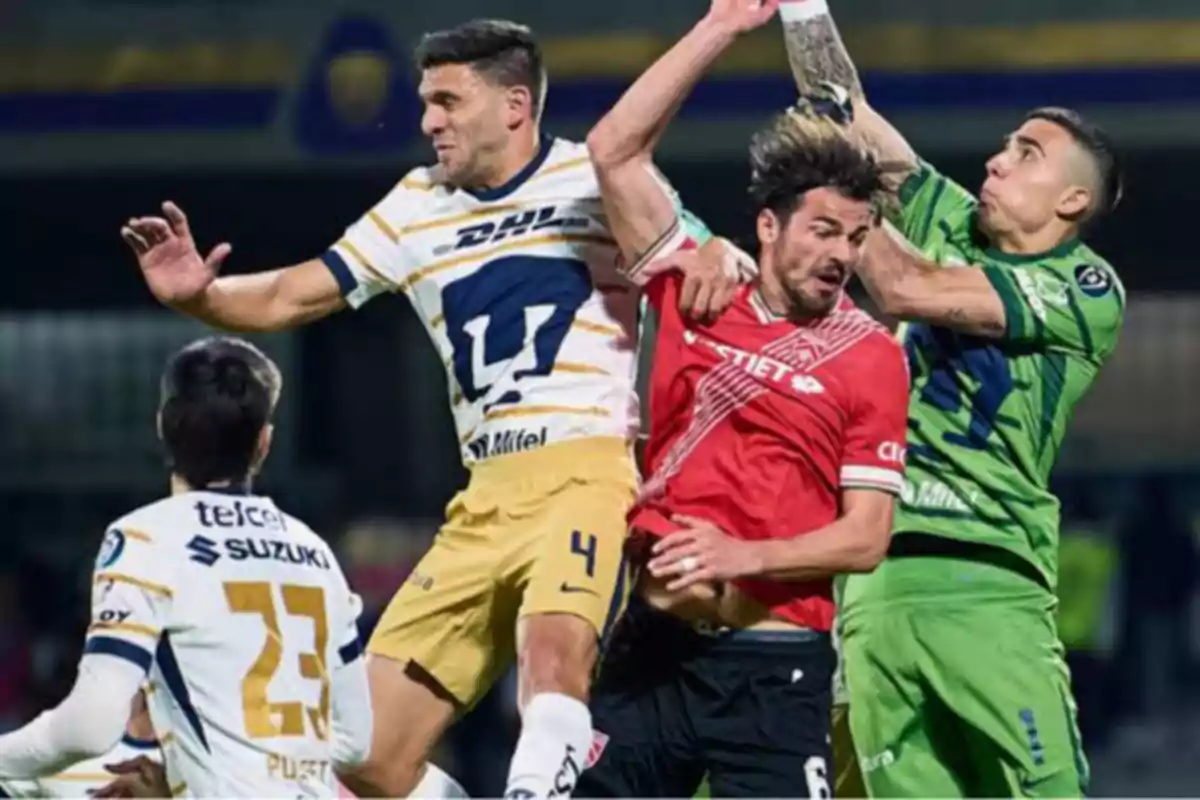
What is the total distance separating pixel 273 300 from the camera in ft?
20.1

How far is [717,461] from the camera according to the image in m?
5.54

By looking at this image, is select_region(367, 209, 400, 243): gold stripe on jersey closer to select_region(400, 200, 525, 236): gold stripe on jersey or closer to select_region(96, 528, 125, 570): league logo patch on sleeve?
select_region(400, 200, 525, 236): gold stripe on jersey

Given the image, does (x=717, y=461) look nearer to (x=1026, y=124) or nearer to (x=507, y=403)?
(x=507, y=403)

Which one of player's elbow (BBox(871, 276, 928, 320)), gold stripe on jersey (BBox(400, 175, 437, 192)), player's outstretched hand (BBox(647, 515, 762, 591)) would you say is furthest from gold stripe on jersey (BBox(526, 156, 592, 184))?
player's outstretched hand (BBox(647, 515, 762, 591))

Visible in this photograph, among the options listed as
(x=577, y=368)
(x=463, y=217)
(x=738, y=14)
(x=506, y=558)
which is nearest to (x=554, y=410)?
(x=577, y=368)

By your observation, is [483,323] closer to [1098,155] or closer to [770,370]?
[770,370]

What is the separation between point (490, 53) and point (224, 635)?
5.71 ft

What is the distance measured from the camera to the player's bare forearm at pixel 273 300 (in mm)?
6055

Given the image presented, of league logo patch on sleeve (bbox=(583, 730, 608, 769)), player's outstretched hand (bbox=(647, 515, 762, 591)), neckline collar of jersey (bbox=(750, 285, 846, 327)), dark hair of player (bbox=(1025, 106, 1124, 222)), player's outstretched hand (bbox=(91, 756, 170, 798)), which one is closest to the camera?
player's outstretched hand (bbox=(91, 756, 170, 798))

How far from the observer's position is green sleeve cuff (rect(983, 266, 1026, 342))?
5.98 meters

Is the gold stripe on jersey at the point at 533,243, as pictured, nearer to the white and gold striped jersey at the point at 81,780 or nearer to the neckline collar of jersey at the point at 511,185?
the neckline collar of jersey at the point at 511,185

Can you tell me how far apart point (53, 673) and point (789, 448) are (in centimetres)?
936

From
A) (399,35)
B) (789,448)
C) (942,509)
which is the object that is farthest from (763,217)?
(399,35)

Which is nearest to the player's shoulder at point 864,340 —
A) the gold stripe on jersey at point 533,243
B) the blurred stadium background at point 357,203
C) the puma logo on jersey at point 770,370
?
the puma logo on jersey at point 770,370
